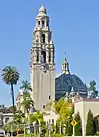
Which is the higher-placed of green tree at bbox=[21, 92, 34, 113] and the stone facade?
green tree at bbox=[21, 92, 34, 113]

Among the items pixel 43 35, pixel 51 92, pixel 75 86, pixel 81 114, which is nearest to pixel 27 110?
pixel 51 92

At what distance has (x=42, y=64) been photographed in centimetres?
13812

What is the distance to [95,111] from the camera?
7125cm

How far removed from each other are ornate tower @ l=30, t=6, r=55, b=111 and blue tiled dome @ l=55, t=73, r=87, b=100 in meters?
12.2

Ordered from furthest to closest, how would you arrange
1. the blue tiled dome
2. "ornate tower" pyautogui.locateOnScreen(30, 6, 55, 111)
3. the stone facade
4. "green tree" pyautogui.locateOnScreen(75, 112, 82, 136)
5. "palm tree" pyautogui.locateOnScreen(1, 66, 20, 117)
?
1. the blue tiled dome
2. "ornate tower" pyautogui.locateOnScreen(30, 6, 55, 111)
3. "palm tree" pyautogui.locateOnScreen(1, 66, 20, 117)
4. the stone facade
5. "green tree" pyautogui.locateOnScreen(75, 112, 82, 136)

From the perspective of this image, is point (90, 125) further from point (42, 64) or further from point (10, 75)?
point (42, 64)

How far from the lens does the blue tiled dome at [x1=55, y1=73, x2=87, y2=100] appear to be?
154m

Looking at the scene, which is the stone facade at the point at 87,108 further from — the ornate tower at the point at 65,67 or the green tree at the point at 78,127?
the ornate tower at the point at 65,67

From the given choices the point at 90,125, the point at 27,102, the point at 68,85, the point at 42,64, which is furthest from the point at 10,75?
the point at 90,125

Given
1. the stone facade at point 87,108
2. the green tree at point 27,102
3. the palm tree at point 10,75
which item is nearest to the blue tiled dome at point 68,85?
the green tree at point 27,102

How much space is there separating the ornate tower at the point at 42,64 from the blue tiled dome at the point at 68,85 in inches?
480

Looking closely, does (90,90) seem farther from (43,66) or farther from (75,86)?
(43,66)

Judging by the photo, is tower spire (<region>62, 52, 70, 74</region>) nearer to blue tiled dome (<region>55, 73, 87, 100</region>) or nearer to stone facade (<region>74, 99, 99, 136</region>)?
blue tiled dome (<region>55, 73, 87, 100</region>)

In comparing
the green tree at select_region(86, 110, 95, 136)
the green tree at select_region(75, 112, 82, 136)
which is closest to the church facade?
the green tree at select_region(75, 112, 82, 136)
